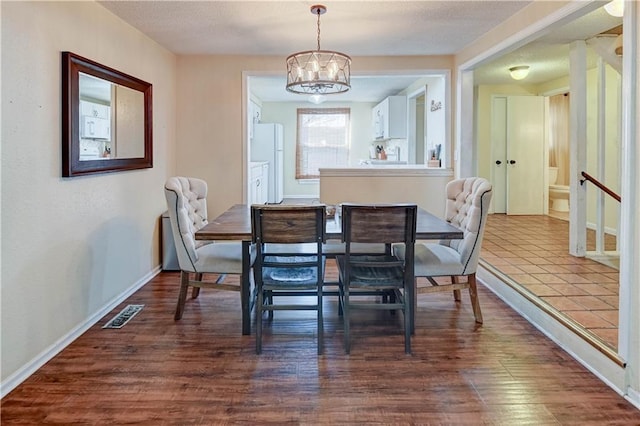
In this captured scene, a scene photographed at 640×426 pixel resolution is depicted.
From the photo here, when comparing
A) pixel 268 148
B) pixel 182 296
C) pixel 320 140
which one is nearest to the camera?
pixel 182 296

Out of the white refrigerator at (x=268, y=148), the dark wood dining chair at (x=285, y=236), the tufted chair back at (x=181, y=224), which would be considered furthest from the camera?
the white refrigerator at (x=268, y=148)

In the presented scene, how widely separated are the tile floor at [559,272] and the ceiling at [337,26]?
207cm

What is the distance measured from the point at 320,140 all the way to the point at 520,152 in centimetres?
396

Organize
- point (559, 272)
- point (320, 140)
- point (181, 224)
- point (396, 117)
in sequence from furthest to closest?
1. point (320, 140)
2. point (396, 117)
3. point (559, 272)
4. point (181, 224)

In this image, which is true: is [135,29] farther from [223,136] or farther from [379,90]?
[379,90]

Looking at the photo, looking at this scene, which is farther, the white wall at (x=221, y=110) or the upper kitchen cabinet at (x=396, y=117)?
the upper kitchen cabinet at (x=396, y=117)

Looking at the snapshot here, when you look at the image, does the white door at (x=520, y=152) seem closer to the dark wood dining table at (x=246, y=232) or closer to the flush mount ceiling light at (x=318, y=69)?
the dark wood dining table at (x=246, y=232)

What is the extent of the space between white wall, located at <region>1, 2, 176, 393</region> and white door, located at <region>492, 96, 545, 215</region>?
605cm

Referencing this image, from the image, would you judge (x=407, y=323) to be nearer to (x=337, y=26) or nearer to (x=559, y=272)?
(x=559, y=272)

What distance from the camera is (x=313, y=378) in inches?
95.3

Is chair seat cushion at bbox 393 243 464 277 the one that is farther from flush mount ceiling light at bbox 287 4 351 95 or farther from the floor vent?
the floor vent

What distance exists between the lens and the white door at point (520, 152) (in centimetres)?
773

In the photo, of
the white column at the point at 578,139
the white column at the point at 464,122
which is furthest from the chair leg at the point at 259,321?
the white column at the point at 578,139

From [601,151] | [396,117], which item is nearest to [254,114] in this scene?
[396,117]
